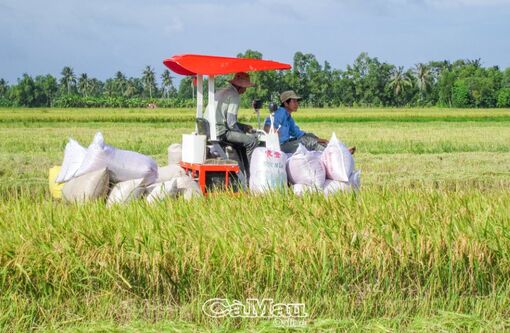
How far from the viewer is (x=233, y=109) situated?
24.6 ft

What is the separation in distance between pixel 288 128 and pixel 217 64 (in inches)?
45.2

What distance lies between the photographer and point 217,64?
23.9 feet

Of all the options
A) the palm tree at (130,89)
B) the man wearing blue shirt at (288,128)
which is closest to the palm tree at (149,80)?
the palm tree at (130,89)

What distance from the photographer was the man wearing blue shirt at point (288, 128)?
26.0ft

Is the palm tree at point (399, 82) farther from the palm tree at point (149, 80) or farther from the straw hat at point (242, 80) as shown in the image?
the straw hat at point (242, 80)

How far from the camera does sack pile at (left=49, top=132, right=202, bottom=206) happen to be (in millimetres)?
7035

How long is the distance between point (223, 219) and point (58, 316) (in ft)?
4.56

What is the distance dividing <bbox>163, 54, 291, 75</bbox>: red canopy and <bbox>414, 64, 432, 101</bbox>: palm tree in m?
88.9

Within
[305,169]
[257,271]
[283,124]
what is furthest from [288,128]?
[257,271]

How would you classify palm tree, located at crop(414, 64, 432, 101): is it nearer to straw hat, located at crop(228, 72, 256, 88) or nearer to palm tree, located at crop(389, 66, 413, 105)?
palm tree, located at crop(389, 66, 413, 105)

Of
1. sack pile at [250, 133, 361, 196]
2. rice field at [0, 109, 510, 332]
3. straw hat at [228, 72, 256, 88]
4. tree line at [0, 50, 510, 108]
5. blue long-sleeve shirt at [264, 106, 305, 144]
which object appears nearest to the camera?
rice field at [0, 109, 510, 332]

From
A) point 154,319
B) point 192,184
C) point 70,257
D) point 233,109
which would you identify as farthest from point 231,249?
point 233,109

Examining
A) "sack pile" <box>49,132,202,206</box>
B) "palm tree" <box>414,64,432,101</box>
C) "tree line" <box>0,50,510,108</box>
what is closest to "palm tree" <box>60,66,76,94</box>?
"tree line" <box>0,50,510,108</box>

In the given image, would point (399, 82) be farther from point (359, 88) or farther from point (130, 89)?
point (130, 89)
